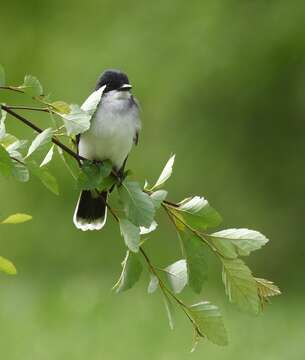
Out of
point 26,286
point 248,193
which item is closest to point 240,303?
point 26,286

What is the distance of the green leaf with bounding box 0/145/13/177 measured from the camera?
132 cm

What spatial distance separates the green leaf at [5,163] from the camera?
4.32 feet

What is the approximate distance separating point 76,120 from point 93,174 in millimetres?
195

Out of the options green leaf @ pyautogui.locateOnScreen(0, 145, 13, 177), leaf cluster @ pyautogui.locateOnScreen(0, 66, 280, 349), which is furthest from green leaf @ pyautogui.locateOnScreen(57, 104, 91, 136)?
green leaf @ pyautogui.locateOnScreen(0, 145, 13, 177)

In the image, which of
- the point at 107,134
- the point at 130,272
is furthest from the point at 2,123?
the point at 107,134

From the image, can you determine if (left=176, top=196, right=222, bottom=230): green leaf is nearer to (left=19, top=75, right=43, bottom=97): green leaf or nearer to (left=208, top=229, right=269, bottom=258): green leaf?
(left=208, top=229, right=269, bottom=258): green leaf

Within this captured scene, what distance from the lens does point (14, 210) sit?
788 cm

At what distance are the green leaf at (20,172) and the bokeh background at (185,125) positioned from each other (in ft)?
16.7

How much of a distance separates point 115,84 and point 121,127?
0.13 meters

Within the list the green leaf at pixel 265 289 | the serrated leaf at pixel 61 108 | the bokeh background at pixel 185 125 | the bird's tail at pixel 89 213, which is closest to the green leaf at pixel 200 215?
the green leaf at pixel 265 289

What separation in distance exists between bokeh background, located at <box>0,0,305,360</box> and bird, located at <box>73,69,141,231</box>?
147 inches

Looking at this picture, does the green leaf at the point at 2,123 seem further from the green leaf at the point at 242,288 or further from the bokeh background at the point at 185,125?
the bokeh background at the point at 185,125

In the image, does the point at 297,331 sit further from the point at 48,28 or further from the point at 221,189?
the point at 48,28

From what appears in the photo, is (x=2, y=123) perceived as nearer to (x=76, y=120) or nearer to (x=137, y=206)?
(x=76, y=120)
